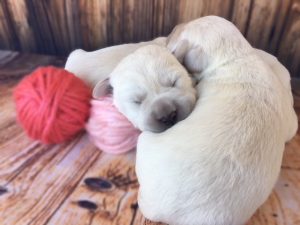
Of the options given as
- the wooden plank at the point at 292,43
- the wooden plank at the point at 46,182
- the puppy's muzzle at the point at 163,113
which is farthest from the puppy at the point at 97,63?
the wooden plank at the point at 292,43

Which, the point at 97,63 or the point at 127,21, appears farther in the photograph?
the point at 127,21

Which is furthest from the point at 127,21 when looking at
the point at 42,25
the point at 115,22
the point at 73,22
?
the point at 42,25

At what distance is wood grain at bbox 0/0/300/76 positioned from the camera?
138 cm

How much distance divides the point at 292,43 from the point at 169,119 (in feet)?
2.49

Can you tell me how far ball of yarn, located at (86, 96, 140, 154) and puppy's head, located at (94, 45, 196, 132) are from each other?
5cm

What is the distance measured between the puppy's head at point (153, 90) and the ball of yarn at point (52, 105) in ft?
0.44

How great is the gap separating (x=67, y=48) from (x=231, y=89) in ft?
3.03

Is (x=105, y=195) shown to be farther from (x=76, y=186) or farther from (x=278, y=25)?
(x=278, y=25)

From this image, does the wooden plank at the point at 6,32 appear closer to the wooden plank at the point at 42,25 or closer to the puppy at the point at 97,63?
the wooden plank at the point at 42,25

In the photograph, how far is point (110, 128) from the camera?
1078 millimetres

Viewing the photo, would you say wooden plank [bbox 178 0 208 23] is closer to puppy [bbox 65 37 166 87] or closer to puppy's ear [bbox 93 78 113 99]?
puppy [bbox 65 37 166 87]

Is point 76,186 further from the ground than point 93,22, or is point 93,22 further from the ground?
point 93,22

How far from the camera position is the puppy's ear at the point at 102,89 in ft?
3.53

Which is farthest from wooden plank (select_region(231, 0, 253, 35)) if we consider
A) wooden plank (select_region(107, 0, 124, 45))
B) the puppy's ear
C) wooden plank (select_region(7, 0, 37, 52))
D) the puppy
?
wooden plank (select_region(7, 0, 37, 52))
